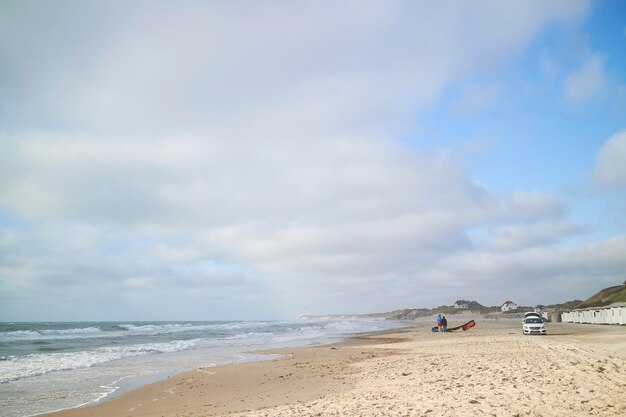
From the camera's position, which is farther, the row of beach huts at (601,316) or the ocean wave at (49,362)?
the row of beach huts at (601,316)

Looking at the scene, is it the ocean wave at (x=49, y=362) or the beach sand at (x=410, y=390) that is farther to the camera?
the ocean wave at (x=49, y=362)

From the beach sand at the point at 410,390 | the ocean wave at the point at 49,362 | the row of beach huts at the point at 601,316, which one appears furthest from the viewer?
the row of beach huts at the point at 601,316

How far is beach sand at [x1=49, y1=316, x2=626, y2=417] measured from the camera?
8867 millimetres

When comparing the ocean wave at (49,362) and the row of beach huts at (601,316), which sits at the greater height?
the row of beach huts at (601,316)

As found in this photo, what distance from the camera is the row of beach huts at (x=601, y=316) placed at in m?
37.8

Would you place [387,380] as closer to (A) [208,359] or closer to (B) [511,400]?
(B) [511,400]

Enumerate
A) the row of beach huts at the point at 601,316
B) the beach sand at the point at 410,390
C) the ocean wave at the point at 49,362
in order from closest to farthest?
the beach sand at the point at 410,390 → the ocean wave at the point at 49,362 → the row of beach huts at the point at 601,316

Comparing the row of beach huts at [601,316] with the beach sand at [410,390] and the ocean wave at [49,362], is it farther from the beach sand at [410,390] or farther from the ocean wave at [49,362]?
the ocean wave at [49,362]

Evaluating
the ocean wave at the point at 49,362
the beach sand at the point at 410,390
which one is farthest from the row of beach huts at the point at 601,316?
the ocean wave at the point at 49,362

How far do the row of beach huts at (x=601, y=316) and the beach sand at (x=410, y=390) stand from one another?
1036 inches

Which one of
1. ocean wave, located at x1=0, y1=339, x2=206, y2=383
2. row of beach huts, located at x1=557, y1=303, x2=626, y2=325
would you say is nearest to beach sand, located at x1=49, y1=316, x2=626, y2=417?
ocean wave, located at x1=0, y1=339, x2=206, y2=383

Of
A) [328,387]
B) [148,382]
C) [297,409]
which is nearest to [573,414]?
[297,409]

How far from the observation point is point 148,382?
17.4 metres

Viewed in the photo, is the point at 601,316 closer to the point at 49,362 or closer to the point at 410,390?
the point at 410,390
